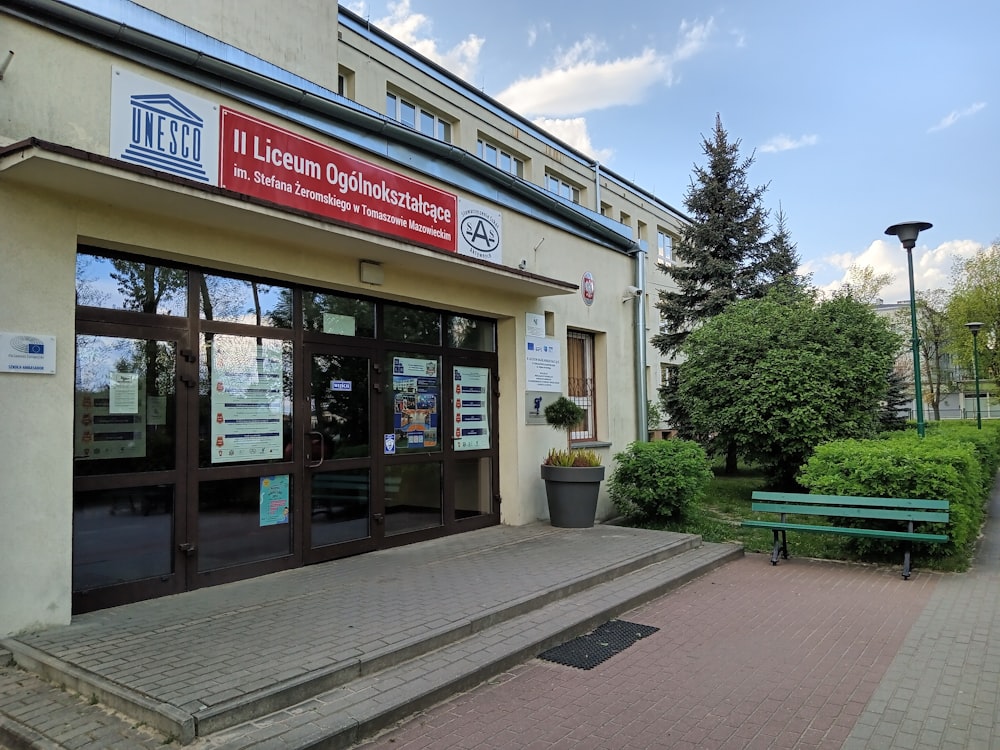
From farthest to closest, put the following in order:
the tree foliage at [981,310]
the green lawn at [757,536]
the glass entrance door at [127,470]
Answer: the tree foliage at [981,310] → the green lawn at [757,536] → the glass entrance door at [127,470]

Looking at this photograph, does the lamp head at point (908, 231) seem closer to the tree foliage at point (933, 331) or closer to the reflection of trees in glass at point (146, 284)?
the reflection of trees in glass at point (146, 284)

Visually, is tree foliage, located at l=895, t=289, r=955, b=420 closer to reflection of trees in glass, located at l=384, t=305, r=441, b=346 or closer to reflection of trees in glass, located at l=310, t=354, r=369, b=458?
reflection of trees in glass, located at l=384, t=305, r=441, b=346

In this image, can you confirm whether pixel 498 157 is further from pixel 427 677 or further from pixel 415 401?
pixel 427 677

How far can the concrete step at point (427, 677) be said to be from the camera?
3.45m

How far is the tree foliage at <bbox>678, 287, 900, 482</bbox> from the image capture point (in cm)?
1197

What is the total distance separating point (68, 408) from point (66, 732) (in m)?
2.36

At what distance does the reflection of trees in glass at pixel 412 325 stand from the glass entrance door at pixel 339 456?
1.90 feet

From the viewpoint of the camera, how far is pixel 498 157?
73.3ft

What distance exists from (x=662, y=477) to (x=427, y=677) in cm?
571

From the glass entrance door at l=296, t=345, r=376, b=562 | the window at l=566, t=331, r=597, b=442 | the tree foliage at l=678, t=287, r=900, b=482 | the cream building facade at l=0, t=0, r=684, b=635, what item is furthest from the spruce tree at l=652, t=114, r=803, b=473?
the glass entrance door at l=296, t=345, r=376, b=562

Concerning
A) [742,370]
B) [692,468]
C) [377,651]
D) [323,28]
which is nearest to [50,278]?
[377,651]

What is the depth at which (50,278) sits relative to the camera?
16.4ft

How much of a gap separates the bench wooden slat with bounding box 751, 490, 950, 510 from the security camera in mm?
4734

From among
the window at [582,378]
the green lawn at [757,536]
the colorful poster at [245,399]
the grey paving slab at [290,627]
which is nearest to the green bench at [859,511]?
the green lawn at [757,536]
